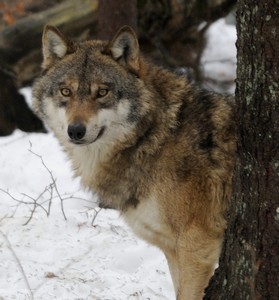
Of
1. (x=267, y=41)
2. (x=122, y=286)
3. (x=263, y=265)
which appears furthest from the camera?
(x=122, y=286)

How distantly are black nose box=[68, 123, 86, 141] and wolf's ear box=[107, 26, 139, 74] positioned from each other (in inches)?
23.5

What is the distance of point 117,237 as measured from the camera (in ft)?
18.9

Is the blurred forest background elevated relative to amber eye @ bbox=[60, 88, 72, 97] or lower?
lower

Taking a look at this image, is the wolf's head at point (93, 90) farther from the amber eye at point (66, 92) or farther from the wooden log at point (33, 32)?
the wooden log at point (33, 32)

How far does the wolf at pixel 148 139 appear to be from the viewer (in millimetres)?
4055

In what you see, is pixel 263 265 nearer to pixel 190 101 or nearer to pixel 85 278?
pixel 190 101

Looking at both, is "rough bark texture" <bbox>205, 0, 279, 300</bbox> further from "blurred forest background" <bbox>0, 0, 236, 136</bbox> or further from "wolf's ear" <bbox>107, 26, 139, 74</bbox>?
"blurred forest background" <bbox>0, 0, 236, 136</bbox>

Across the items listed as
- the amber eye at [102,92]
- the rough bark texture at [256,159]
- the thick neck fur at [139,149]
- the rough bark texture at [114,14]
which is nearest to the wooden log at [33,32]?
the rough bark texture at [114,14]

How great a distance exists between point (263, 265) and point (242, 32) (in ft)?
3.72

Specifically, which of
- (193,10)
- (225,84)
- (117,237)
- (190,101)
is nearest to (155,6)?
(193,10)

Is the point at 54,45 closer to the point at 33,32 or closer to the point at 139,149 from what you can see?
the point at 139,149

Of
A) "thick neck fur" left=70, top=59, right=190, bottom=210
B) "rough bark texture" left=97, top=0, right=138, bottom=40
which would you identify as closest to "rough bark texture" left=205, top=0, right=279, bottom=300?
"thick neck fur" left=70, top=59, right=190, bottom=210

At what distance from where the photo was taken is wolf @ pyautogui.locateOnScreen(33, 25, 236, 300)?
13.3 ft

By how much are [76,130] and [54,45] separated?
0.78 m
